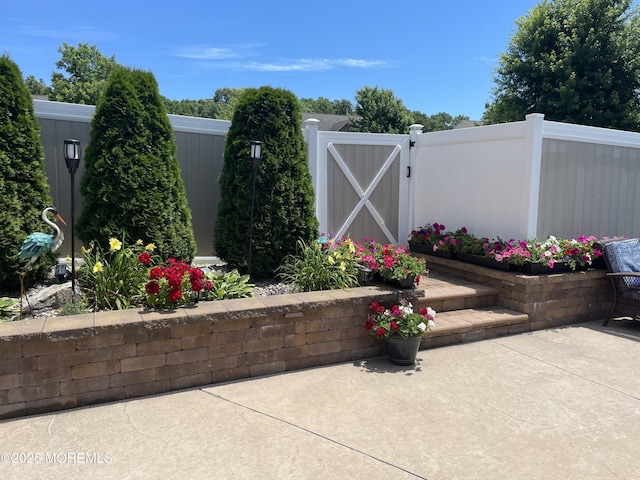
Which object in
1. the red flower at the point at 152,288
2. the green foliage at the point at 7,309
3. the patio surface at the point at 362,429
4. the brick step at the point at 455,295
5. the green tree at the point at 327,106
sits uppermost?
the green tree at the point at 327,106

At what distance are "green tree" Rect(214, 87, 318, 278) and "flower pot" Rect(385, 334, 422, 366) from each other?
1.73 meters

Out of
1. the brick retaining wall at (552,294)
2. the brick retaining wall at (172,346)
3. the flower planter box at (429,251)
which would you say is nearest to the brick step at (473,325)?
the brick retaining wall at (552,294)

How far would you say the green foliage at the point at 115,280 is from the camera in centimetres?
371

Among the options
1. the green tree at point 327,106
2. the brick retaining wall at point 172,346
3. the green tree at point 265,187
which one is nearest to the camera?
the brick retaining wall at point 172,346

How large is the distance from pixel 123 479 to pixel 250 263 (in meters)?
2.73

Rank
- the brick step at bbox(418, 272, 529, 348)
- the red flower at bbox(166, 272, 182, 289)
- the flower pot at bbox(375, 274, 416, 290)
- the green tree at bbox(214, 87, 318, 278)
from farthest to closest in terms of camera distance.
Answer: the green tree at bbox(214, 87, 318, 278) < the brick step at bbox(418, 272, 529, 348) < the flower pot at bbox(375, 274, 416, 290) < the red flower at bbox(166, 272, 182, 289)

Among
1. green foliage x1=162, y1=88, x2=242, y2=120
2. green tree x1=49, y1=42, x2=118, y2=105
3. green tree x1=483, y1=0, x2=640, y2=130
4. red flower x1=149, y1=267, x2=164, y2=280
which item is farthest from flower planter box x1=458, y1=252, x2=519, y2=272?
green foliage x1=162, y1=88, x2=242, y2=120

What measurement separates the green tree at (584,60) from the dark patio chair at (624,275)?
9038mm

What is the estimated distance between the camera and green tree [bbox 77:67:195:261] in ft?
14.1

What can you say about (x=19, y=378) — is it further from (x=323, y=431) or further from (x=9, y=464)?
(x=323, y=431)

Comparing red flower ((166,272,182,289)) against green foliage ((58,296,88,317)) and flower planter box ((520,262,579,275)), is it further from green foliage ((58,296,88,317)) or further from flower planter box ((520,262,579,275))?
flower planter box ((520,262,579,275))

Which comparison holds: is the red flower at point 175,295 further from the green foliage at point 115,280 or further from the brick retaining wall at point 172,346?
the green foliage at point 115,280

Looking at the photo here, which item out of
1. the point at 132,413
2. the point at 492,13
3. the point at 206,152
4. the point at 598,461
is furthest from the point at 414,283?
the point at 492,13

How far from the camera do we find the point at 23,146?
4.11m
